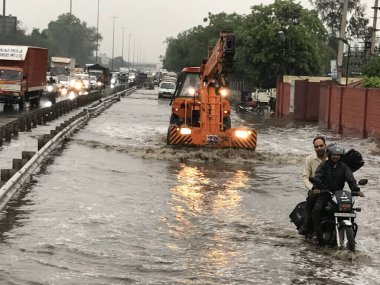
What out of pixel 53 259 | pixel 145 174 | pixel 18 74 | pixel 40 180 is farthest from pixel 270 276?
pixel 18 74

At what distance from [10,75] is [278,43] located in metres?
30.5

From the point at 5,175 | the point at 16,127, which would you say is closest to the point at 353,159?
the point at 5,175

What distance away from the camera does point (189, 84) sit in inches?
1064

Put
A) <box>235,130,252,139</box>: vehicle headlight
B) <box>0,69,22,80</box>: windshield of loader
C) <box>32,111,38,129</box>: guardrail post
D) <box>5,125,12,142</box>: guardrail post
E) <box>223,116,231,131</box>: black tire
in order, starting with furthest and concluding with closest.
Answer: <box>0,69,22,80</box>: windshield of loader
<box>32,111,38,129</box>: guardrail post
<box>5,125,12,142</box>: guardrail post
<box>223,116,231,131</box>: black tire
<box>235,130,252,139</box>: vehicle headlight

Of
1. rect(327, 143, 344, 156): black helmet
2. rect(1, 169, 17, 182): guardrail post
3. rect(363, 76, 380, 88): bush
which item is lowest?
rect(1, 169, 17, 182): guardrail post

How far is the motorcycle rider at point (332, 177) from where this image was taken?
34.7 ft

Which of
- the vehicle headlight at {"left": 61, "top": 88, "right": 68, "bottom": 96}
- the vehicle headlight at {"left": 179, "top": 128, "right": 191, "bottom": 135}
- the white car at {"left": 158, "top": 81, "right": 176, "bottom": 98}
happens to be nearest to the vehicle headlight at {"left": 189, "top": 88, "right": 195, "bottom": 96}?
the vehicle headlight at {"left": 179, "top": 128, "right": 191, "bottom": 135}

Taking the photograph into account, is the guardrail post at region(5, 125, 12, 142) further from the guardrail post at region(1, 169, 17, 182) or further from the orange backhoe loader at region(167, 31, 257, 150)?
the guardrail post at region(1, 169, 17, 182)

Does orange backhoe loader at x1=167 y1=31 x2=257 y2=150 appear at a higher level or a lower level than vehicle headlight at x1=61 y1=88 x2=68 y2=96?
higher

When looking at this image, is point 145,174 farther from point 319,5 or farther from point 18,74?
point 319,5

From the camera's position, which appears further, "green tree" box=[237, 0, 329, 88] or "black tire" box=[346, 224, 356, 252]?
"green tree" box=[237, 0, 329, 88]

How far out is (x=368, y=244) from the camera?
11.7 metres

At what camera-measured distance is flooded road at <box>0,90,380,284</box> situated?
9.45 m

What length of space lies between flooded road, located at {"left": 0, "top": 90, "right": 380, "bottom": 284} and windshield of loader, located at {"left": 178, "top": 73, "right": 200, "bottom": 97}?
4020 mm
